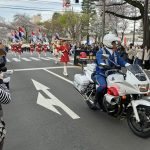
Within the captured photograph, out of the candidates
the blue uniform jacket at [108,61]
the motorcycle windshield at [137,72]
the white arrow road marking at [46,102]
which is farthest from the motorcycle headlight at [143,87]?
the white arrow road marking at [46,102]

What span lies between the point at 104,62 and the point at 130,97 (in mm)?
1177

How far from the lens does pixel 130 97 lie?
249 inches

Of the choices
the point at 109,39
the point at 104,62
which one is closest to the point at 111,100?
the point at 104,62

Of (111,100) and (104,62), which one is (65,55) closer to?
(104,62)

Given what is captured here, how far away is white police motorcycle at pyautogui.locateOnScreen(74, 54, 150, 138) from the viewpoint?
5.83 m

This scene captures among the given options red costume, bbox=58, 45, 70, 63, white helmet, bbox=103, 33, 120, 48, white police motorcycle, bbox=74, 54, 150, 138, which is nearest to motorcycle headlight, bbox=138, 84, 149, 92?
white police motorcycle, bbox=74, 54, 150, 138

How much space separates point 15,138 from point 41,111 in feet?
7.07

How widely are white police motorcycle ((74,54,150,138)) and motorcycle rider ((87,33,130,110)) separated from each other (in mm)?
134

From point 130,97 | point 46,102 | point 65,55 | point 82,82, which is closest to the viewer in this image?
point 130,97

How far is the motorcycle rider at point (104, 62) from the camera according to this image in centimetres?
698

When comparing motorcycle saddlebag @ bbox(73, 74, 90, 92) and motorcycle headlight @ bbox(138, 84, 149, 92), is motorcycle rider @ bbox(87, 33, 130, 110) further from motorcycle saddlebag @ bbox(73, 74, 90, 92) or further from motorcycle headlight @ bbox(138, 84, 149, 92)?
motorcycle headlight @ bbox(138, 84, 149, 92)

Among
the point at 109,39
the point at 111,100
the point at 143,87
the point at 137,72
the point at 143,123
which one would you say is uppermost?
the point at 109,39

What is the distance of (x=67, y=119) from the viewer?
7277 millimetres

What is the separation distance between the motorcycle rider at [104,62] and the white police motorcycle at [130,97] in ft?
0.44
